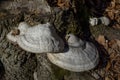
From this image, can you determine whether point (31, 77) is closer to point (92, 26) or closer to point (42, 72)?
point (42, 72)

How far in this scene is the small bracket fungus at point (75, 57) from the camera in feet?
13.3

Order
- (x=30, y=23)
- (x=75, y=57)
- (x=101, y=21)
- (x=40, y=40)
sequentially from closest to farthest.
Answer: (x=40, y=40) < (x=75, y=57) < (x=30, y=23) < (x=101, y=21)

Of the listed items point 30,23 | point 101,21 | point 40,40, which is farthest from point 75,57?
point 101,21

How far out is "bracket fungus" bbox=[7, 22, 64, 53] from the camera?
12.5 ft

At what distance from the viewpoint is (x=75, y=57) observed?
4078mm

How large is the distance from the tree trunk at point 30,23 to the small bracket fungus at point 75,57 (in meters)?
0.38

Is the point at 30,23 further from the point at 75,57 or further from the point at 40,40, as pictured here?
the point at 75,57

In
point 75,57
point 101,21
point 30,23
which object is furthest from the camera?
point 101,21

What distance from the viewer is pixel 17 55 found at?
14.8ft

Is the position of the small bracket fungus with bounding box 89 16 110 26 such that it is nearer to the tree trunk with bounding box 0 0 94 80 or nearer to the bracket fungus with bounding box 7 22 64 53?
the tree trunk with bounding box 0 0 94 80

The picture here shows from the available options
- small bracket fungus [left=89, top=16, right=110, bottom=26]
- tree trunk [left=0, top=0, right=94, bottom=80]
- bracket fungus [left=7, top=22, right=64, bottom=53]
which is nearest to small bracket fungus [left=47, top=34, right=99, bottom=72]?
bracket fungus [left=7, top=22, right=64, bottom=53]

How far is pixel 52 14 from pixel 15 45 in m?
0.75

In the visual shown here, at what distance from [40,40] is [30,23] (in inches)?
25.4

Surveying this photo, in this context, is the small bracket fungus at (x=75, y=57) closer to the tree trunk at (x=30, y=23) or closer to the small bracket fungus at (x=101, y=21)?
the tree trunk at (x=30, y=23)
